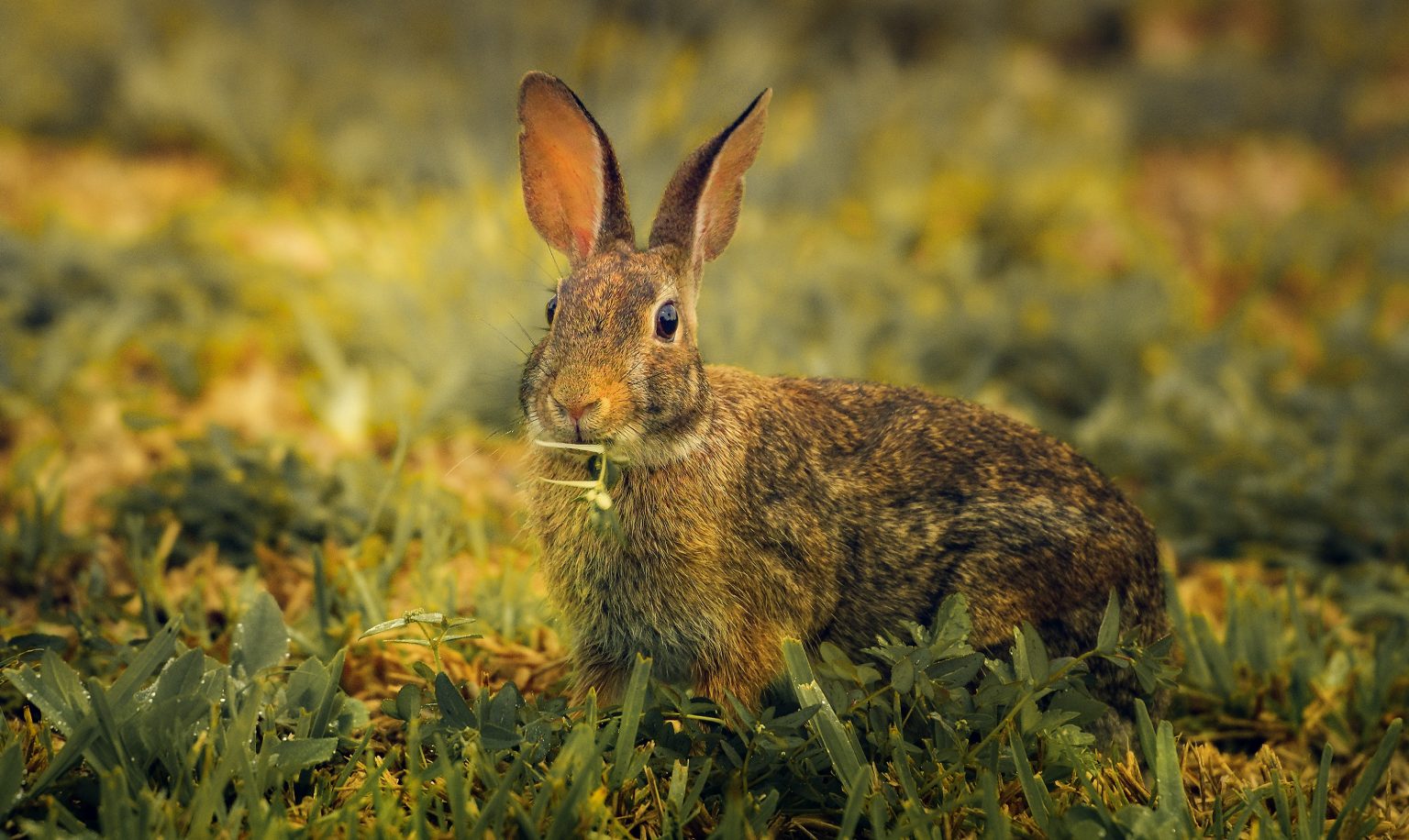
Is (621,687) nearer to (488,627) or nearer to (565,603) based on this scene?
(565,603)

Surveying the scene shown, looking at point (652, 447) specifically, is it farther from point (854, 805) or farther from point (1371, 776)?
point (1371, 776)

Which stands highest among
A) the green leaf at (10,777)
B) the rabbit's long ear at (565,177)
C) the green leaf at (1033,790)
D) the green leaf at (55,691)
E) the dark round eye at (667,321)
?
the rabbit's long ear at (565,177)

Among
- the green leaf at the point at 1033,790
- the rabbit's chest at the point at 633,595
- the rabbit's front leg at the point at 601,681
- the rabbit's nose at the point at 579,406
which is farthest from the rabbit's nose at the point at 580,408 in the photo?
the green leaf at the point at 1033,790

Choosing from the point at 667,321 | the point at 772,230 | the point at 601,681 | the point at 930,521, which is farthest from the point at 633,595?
the point at 772,230

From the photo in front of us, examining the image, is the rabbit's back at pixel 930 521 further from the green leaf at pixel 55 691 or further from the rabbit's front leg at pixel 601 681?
the green leaf at pixel 55 691

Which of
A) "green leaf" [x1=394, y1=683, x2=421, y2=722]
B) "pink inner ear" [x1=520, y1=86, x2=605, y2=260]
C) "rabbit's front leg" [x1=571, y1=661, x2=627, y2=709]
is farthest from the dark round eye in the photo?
"green leaf" [x1=394, y1=683, x2=421, y2=722]

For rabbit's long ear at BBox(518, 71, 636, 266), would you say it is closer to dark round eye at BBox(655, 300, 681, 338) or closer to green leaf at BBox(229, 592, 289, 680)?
dark round eye at BBox(655, 300, 681, 338)

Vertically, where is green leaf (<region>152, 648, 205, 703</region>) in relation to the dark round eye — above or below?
below
